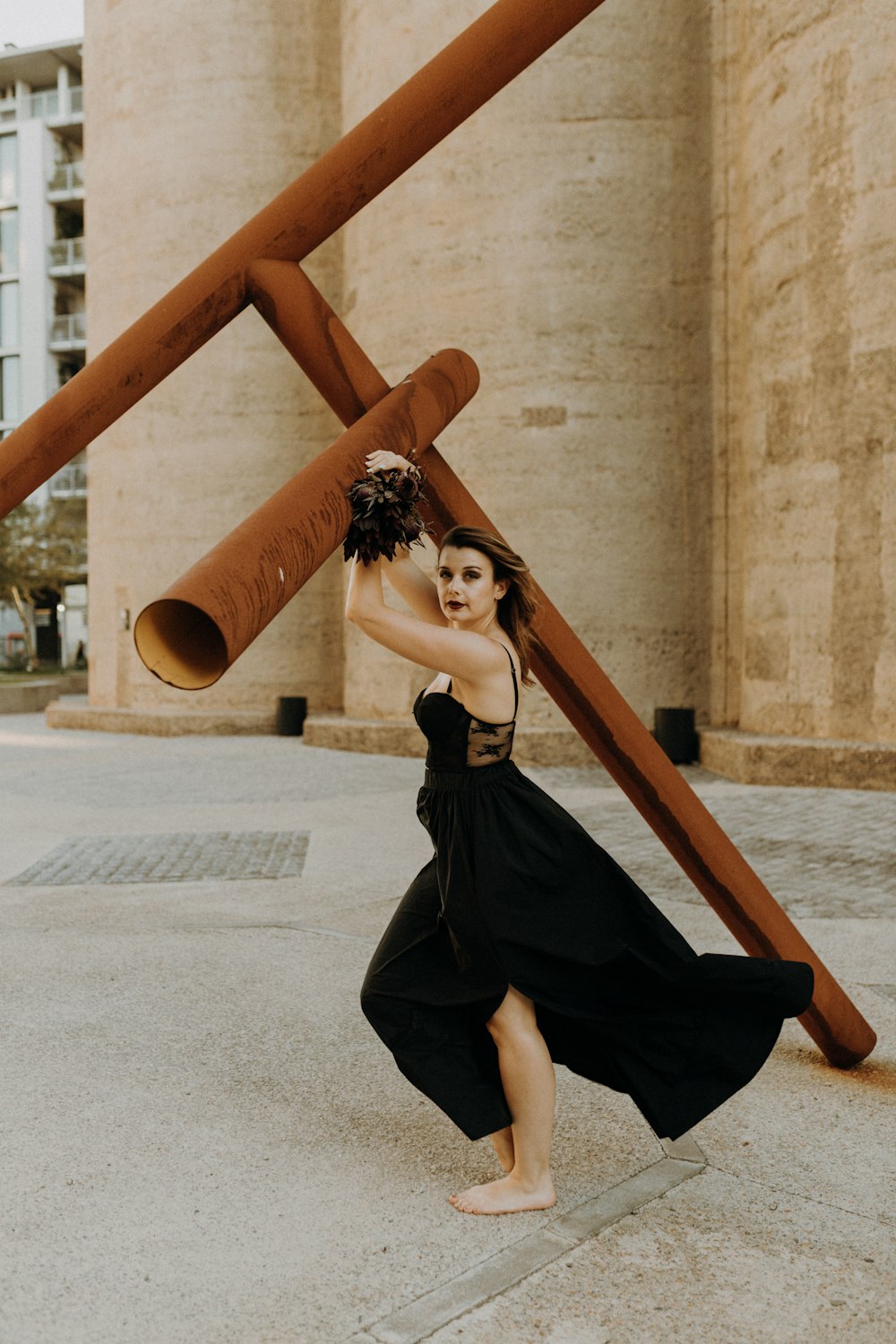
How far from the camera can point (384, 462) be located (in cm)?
262

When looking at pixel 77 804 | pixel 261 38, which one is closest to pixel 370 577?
pixel 77 804

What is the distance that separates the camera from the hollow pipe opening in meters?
2.04

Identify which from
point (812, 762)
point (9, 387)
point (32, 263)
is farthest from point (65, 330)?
point (812, 762)

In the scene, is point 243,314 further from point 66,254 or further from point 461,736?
point 66,254

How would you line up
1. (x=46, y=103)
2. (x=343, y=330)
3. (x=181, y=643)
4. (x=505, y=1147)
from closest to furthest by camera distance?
1. (x=181, y=643)
2. (x=343, y=330)
3. (x=505, y=1147)
4. (x=46, y=103)

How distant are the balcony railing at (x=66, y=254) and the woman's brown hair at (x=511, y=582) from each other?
47.8 metres

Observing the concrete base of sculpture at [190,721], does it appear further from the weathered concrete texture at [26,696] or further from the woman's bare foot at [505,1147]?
the woman's bare foot at [505,1147]

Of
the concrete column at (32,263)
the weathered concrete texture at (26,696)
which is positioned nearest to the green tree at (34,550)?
the weathered concrete texture at (26,696)

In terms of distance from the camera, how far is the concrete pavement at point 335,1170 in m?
2.45

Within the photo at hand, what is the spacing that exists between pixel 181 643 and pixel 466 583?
3.70 feet

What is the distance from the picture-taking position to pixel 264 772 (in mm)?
12875

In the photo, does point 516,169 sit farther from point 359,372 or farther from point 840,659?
point 359,372

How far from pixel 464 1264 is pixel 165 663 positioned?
5.01 ft

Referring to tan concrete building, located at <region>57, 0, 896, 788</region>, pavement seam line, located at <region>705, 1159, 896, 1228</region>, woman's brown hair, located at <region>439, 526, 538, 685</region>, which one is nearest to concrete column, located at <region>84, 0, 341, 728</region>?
tan concrete building, located at <region>57, 0, 896, 788</region>
